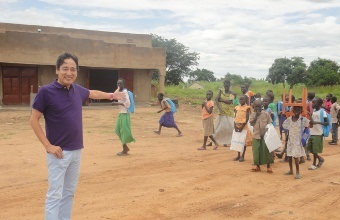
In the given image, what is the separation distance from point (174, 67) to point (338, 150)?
35.8 meters

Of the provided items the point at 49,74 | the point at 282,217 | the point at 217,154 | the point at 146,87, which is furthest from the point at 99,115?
the point at 282,217

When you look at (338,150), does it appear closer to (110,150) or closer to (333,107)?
(333,107)

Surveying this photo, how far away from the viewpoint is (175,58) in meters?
45.3

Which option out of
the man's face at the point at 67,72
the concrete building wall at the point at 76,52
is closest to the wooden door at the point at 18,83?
the concrete building wall at the point at 76,52

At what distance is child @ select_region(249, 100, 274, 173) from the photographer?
7656 millimetres

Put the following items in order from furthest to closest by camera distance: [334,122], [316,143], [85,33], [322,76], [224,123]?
[322,76] < [85,33] < [334,122] < [224,123] < [316,143]

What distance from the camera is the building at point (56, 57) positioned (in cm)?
2000

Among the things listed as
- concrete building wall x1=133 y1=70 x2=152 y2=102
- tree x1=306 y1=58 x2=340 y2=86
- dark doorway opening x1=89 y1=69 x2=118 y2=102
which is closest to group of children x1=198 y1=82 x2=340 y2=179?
concrete building wall x1=133 y1=70 x2=152 y2=102

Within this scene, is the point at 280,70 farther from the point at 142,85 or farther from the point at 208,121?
the point at 208,121

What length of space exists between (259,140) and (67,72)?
4.72 metres

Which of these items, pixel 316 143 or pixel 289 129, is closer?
pixel 289 129

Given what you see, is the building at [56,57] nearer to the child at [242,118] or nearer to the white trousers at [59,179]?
the child at [242,118]

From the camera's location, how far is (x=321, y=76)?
3862 centimetres

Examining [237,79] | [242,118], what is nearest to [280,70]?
[237,79]
